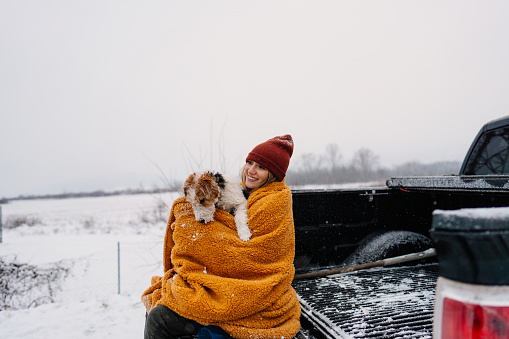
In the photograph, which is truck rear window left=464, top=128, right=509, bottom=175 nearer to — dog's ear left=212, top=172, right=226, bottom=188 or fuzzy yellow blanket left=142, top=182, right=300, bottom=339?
fuzzy yellow blanket left=142, top=182, right=300, bottom=339

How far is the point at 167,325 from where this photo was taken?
6.46ft

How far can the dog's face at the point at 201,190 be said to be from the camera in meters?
2.07

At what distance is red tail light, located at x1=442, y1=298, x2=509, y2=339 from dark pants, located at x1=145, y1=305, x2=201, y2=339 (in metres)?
1.48

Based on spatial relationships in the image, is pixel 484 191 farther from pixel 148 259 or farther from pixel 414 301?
pixel 148 259

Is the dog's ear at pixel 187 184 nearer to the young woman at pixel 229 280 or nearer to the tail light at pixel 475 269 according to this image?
the young woman at pixel 229 280

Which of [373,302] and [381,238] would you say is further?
[381,238]

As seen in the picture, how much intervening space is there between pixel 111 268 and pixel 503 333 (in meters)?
9.13

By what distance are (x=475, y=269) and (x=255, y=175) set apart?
183 centimetres

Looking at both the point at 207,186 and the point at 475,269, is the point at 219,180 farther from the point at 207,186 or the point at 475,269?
the point at 475,269

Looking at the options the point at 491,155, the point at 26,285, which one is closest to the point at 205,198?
the point at 491,155

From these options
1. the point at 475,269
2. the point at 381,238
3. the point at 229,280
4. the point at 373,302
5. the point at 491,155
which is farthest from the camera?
the point at 491,155

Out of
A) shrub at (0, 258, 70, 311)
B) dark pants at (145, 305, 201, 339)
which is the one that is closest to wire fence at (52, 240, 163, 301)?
shrub at (0, 258, 70, 311)

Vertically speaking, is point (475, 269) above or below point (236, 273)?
above

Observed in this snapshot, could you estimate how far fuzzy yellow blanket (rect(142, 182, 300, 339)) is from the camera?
6.21 ft
